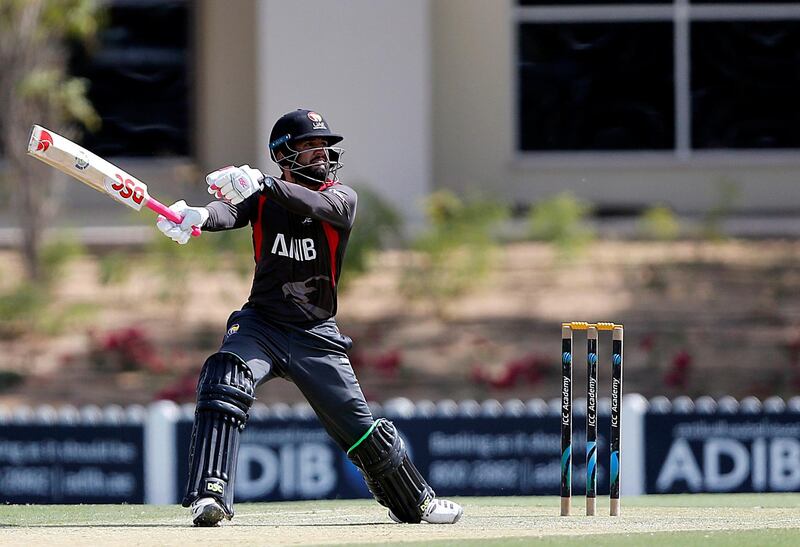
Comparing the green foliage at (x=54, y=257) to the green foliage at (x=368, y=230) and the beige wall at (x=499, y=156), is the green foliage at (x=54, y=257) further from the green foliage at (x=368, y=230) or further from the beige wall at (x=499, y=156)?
the beige wall at (x=499, y=156)

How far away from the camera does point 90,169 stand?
6.72 meters

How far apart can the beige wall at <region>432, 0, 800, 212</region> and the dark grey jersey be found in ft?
36.4

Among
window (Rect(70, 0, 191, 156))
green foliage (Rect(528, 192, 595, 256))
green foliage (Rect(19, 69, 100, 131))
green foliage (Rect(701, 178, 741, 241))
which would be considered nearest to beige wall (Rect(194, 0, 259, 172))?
window (Rect(70, 0, 191, 156))

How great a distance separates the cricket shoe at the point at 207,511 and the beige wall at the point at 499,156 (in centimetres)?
1161

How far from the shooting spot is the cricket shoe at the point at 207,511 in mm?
6520

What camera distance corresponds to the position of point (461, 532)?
6578 mm

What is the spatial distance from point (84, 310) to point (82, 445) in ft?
12.2

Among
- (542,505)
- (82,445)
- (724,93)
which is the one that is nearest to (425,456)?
(82,445)

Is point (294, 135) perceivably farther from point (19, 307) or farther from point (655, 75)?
point (655, 75)

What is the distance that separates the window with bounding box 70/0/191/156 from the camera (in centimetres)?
1816

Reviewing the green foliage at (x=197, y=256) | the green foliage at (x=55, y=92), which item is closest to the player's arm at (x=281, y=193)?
the green foliage at (x=197, y=256)

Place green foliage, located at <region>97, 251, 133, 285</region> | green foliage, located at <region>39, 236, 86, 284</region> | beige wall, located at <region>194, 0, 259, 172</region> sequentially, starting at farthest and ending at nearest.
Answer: beige wall, located at <region>194, 0, 259, 172</region> < green foliage, located at <region>39, 236, 86, 284</region> < green foliage, located at <region>97, 251, 133, 285</region>

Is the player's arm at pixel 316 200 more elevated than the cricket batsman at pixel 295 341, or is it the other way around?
the player's arm at pixel 316 200

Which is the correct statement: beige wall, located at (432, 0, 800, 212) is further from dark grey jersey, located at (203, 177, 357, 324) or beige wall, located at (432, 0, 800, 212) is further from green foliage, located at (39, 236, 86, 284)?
dark grey jersey, located at (203, 177, 357, 324)
